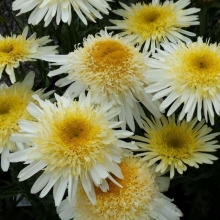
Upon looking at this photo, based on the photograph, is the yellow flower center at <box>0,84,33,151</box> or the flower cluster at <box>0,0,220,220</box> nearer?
the flower cluster at <box>0,0,220,220</box>

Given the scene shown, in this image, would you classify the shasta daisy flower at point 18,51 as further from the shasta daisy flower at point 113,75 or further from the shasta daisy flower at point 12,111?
the shasta daisy flower at point 113,75

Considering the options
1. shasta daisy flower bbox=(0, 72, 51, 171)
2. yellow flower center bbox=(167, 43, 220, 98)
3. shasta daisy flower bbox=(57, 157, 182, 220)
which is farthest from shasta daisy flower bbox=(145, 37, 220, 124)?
shasta daisy flower bbox=(0, 72, 51, 171)

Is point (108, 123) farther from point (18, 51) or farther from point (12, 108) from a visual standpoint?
point (18, 51)

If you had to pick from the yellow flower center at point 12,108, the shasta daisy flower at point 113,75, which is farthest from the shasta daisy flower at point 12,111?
the shasta daisy flower at point 113,75

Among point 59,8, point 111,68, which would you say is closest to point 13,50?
point 59,8

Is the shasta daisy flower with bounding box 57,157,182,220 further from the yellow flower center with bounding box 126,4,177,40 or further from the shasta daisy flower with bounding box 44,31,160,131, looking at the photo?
the yellow flower center with bounding box 126,4,177,40

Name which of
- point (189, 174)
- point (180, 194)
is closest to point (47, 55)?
point (189, 174)
